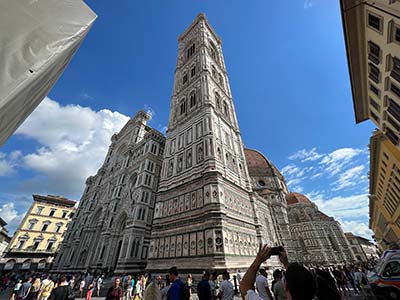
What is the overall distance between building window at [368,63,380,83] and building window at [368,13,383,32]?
8.72 ft

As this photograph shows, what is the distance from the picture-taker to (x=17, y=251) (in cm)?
3156

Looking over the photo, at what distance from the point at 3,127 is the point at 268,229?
1155 inches

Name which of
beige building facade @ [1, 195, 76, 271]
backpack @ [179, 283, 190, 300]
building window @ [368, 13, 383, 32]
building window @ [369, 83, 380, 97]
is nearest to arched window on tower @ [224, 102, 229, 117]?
building window @ [369, 83, 380, 97]

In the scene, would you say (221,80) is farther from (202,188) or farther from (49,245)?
(49,245)

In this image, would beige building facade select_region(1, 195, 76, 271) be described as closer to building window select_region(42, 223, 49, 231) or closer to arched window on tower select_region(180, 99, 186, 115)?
building window select_region(42, 223, 49, 231)

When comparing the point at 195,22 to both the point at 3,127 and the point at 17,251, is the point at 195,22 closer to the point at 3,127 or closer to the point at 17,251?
the point at 3,127

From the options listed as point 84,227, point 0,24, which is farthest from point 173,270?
point 84,227

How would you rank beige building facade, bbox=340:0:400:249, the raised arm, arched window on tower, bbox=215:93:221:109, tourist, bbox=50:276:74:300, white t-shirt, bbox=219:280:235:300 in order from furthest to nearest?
arched window on tower, bbox=215:93:221:109, beige building facade, bbox=340:0:400:249, white t-shirt, bbox=219:280:235:300, tourist, bbox=50:276:74:300, the raised arm

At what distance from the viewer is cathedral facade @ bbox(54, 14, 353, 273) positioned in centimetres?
1276

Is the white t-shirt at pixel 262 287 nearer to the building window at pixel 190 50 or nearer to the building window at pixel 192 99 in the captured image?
the building window at pixel 192 99

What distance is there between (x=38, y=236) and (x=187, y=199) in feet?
131

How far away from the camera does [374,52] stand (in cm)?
1038

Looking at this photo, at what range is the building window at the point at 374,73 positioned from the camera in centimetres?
1096

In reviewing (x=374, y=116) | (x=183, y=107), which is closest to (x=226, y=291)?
(x=374, y=116)
